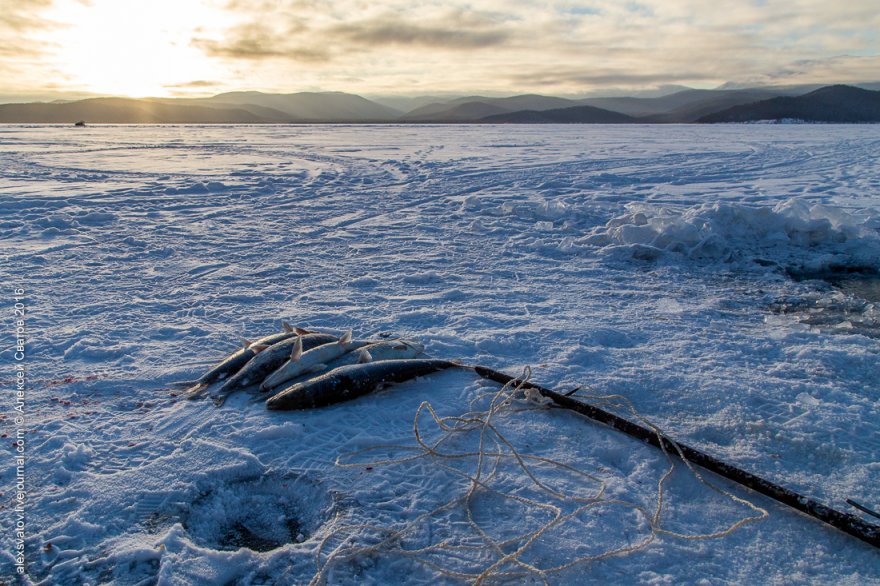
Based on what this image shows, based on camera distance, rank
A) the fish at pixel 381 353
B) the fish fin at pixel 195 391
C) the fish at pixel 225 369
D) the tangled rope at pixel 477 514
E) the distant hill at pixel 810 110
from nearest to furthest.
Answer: the tangled rope at pixel 477 514 → the fish fin at pixel 195 391 → the fish at pixel 225 369 → the fish at pixel 381 353 → the distant hill at pixel 810 110

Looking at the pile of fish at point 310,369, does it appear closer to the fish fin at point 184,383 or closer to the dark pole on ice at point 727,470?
the fish fin at point 184,383

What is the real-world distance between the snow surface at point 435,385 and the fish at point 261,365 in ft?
0.71

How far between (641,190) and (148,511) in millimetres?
12844


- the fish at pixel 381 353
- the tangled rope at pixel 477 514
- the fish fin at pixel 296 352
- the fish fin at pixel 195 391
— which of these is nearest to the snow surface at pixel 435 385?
the tangled rope at pixel 477 514

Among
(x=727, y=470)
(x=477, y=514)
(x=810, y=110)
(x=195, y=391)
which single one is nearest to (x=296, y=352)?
(x=195, y=391)

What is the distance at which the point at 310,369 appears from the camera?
4059mm

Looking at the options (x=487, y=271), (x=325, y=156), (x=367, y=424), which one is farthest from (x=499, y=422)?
(x=325, y=156)

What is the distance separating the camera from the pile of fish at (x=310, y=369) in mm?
3785

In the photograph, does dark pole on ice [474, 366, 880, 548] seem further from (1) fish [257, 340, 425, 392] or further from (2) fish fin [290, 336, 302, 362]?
(2) fish fin [290, 336, 302, 362]

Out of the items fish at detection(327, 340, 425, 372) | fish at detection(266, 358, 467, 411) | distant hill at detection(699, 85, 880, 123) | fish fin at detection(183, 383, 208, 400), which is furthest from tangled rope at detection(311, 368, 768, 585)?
distant hill at detection(699, 85, 880, 123)

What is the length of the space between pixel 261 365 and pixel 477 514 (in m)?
2.17

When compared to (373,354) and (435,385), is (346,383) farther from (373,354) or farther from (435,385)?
(435,385)

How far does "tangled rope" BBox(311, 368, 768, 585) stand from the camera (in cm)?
244

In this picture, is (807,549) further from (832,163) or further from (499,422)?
(832,163)
